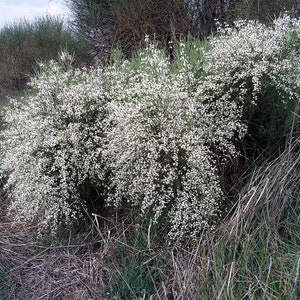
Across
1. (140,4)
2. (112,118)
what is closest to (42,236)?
(112,118)

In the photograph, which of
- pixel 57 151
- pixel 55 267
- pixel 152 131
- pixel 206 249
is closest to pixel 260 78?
pixel 152 131

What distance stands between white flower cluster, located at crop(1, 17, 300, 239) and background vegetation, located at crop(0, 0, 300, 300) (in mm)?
140

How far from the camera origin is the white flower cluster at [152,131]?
9.44 ft

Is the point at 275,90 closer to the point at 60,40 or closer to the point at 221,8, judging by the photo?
the point at 221,8

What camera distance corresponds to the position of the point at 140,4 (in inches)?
264

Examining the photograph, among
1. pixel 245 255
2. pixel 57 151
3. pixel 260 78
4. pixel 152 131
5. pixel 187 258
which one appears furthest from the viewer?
pixel 57 151

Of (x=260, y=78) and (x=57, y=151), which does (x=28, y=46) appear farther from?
(x=260, y=78)

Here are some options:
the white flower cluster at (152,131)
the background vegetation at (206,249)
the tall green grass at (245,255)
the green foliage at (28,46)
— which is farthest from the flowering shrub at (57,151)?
the green foliage at (28,46)

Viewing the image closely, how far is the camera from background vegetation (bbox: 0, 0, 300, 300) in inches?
92.8

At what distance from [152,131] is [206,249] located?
2.65 feet

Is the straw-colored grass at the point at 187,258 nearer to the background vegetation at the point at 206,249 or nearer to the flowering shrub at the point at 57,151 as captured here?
the background vegetation at the point at 206,249

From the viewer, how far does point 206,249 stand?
2.77 meters

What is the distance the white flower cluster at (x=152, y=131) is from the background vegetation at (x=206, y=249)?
0.14m

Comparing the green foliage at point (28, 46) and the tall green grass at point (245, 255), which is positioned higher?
the green foliage at point (28, 46)
